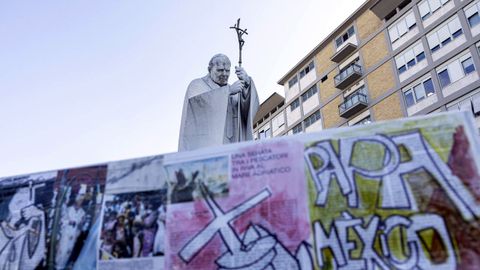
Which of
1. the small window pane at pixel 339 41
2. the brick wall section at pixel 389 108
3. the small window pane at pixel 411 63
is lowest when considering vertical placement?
the brick wall section at pixel 389 108

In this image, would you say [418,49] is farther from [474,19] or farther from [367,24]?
[367,24]

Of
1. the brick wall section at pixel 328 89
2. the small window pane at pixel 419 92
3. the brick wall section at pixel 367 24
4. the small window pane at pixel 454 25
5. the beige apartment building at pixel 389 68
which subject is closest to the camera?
the beige apartment building at pixel 389 68

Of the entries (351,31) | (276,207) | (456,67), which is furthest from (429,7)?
(276,207)

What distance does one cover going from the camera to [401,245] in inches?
156

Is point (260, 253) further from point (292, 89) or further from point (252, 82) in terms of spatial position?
point (292, 89)

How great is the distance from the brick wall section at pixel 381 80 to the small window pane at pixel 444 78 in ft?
15.8

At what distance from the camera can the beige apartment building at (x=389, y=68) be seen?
31.7 metres

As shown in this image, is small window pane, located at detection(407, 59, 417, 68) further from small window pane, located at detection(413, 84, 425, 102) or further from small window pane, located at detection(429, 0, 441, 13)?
small window pane, located at detection(429, 0, 441, 13)

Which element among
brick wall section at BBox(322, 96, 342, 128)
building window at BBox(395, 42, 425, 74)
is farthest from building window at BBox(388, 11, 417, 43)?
brick wall section at BBox(322, 96, 342, 128)

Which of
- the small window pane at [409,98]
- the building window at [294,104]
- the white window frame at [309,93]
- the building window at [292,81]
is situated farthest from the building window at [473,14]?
the building window at [292,81]

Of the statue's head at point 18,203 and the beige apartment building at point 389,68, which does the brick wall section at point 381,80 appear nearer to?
the beige apartment building at point 389,68

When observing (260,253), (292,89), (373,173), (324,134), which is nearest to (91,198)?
(260,253)

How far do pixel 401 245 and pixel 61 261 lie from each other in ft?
12.0

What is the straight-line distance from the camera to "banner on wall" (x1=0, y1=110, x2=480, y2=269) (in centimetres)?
401
